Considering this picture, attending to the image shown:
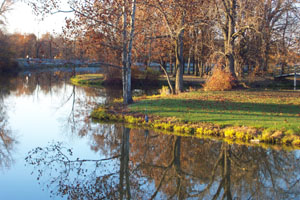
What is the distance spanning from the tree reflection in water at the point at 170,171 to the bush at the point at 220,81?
1003 centimetres

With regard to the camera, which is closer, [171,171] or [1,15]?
[171,171]

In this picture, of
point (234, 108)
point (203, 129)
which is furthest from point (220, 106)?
point (203, 129)

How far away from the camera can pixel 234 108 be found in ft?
58.7

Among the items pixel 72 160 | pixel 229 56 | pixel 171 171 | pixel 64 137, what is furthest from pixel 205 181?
pixel 229 56

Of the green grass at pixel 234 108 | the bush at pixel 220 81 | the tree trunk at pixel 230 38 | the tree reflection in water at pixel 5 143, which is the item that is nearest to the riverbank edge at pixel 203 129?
the green grass at pixel 234 108

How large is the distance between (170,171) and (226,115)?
6.66 metres

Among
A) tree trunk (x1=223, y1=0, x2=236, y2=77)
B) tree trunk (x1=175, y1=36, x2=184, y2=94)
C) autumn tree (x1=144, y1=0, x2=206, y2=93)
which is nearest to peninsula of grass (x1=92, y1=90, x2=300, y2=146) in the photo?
tree trunk (x1=175, y1=36, x2=184, y2=94)

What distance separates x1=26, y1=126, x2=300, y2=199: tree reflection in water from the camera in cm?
906

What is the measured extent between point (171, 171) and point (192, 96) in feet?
36.5

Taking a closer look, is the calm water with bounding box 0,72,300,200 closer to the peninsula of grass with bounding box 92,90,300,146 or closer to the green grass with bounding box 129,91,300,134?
the peninsula of grass with bounding box 92,90,300,146

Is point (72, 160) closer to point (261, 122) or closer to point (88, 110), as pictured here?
point (261, 122)

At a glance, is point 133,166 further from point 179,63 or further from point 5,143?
point 179,63

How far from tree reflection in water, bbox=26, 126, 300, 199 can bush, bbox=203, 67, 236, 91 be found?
10030 millimetres

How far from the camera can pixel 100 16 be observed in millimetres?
17703
